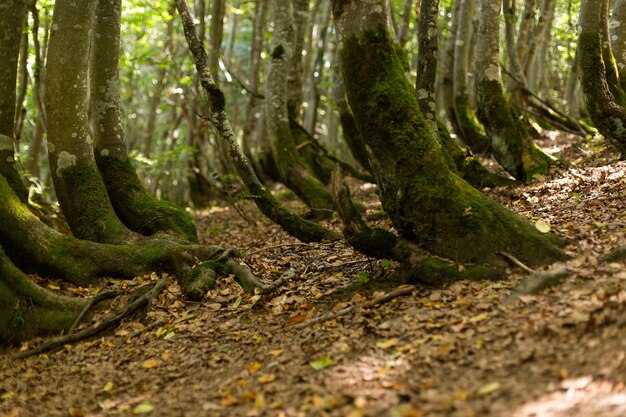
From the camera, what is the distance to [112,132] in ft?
28.9

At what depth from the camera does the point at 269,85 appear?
1206 cm

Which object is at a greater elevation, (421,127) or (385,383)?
(421,127)

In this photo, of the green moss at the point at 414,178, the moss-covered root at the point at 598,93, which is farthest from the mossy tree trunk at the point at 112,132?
the moss-covered root at the point at 598,93

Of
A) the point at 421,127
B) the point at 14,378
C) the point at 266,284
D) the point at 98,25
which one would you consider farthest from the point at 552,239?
the point at 98,25

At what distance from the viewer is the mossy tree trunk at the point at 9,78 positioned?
24.9 ft

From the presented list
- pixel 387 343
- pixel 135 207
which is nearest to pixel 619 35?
pixel 387 343

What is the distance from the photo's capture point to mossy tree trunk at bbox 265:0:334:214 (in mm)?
11859

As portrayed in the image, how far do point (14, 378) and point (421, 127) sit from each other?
4.81 metres

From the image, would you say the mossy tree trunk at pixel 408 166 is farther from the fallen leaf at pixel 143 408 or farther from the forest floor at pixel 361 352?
the fallen leaf at pixel 143 408

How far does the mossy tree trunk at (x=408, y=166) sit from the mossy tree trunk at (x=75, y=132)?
12.4ft

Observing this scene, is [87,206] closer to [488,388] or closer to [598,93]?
[488,388]

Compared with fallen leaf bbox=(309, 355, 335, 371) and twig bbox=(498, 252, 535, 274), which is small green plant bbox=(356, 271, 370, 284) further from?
fallen leaf bbox=(309, 355, 335, 371)

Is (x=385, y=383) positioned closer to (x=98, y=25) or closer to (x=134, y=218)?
(x=134, y=218)

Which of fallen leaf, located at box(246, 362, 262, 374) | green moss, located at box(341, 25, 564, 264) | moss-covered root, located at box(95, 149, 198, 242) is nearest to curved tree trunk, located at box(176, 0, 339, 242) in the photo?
moss-covered root, located at box(95, 149, 198, 242)
